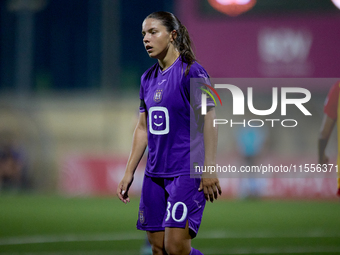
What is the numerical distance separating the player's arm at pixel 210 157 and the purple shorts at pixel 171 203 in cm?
10

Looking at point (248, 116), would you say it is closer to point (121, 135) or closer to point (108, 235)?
point (121, 135)

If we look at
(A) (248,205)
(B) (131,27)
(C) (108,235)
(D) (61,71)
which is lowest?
(A) (248,205)

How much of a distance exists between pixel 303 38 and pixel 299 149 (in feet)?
18.8

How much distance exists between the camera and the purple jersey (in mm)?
4027

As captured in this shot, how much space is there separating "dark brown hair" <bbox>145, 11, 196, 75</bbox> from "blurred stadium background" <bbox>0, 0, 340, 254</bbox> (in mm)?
3649

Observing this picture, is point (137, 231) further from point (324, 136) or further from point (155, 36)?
point (155, 36)

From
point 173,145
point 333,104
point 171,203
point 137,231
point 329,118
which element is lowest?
point 137,231

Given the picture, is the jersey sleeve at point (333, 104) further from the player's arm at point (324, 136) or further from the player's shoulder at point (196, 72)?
the player's shoulder at point (196, 72)

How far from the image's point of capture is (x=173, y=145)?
405 centimetres

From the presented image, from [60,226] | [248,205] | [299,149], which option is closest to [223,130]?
[299,149]

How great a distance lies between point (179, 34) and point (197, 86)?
1.54ft

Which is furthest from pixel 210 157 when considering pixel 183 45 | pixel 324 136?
pixel 324 136

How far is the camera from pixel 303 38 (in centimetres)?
1641

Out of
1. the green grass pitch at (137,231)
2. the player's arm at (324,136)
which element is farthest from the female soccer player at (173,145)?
the green grass pitch at (137,231)
